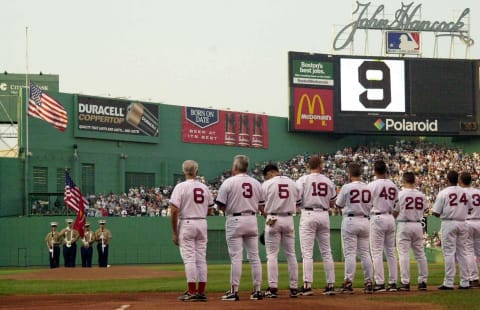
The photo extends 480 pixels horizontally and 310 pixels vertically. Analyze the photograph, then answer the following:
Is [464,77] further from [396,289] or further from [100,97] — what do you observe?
[396,289]

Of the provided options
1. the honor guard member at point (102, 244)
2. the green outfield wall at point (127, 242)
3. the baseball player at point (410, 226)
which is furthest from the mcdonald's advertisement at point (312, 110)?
the baseball player at point (410, 226)

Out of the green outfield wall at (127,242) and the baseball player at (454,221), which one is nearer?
the baseball player at (454,221)

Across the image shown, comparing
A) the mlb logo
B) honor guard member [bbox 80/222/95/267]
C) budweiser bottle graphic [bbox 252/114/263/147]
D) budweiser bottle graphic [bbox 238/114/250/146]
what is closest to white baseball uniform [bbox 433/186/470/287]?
honor guard member [bbox 80/222/95/267]

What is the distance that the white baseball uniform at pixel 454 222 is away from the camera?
1997 cm

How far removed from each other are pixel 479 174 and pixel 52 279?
3522 centimetres

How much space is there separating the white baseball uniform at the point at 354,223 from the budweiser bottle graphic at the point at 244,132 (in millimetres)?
44481

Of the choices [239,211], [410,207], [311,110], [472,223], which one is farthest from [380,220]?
[311,110]

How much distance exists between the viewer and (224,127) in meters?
62.8

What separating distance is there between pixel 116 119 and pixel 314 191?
131 ft

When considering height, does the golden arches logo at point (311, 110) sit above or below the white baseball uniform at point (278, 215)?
above

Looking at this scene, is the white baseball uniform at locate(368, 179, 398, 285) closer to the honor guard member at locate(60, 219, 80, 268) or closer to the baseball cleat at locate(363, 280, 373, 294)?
the baseball cleat at locate(363, 280, 373, 294)

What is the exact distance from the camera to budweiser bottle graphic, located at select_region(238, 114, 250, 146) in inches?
2490

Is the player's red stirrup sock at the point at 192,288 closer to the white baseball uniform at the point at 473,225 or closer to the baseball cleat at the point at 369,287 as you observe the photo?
the baseball cleat at the point at 369,287

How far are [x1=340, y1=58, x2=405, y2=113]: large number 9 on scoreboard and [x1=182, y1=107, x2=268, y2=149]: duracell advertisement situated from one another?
248 inches
